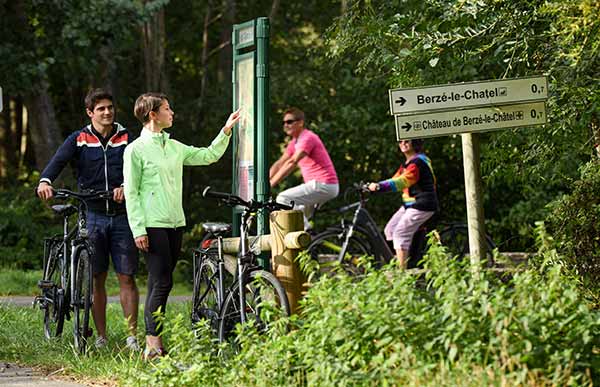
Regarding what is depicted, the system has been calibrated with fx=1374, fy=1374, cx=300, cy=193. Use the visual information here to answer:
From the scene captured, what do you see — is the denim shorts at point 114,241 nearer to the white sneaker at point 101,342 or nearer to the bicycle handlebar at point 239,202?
the white sneaker at point 101,342

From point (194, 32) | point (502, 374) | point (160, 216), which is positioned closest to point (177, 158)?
point (160, 216)

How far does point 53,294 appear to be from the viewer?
1095 centimetres

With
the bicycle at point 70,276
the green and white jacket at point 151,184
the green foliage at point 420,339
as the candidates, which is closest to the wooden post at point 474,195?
the green foliage at point 420,339

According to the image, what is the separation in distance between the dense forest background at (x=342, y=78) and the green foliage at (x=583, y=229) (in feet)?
0.06

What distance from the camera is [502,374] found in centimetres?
631

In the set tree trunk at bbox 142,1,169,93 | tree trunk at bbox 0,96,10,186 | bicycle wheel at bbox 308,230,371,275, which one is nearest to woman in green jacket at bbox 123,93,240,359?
bicycle wheel at bbox 308,230,371,275

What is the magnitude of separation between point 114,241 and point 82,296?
500 millimetres

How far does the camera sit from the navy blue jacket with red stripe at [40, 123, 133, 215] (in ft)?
34.8

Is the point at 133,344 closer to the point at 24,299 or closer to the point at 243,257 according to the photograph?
the point at 243,257

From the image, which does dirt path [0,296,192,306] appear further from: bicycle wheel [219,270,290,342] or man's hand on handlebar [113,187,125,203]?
bicycle wheel [219,270,290,342]

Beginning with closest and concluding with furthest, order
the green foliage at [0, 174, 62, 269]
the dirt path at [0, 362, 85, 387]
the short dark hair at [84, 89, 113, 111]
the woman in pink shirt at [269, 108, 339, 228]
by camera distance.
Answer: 1. the dirt path at [0, 362, 85, 387]
2. the short dark hair at [84, 89, 113, 111]
3. the woman in pink shirt at [269, 108, 339, 228]
4. the green foliage at [0, 174, 62, 269]

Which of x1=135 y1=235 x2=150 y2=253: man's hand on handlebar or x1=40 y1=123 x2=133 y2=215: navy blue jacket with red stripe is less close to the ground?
x1=40 y1=123 x2=133 y2=215: navy blue jacket with red stripe

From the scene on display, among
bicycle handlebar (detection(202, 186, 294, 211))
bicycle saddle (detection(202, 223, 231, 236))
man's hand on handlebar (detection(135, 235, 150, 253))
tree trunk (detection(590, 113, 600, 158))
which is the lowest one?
man's hand on handlebar (detection(135, 235, 150, 253))

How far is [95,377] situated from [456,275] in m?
2.82
